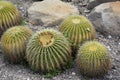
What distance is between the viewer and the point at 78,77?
201 inches

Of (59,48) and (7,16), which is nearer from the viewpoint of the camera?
(59,48)

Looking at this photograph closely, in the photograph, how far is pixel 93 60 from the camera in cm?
481

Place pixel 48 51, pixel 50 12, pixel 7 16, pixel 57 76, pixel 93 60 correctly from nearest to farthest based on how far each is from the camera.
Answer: pixel 93 60 < pixel 48 51 < pixel 57 76 < pixel 7 16 < pixel 50 12

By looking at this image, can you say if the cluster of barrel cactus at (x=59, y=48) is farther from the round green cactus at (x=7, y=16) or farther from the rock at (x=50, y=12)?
the rock at (x=50, y=12)

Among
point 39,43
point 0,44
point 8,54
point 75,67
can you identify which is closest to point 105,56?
point 75,67

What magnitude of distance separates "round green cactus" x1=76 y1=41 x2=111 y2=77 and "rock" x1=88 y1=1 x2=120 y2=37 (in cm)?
113

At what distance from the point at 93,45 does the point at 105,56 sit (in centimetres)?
23

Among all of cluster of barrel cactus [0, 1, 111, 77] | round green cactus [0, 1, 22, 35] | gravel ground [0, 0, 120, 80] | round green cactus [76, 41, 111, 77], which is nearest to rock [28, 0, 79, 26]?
round green cactus [0, 1, 22, 35]

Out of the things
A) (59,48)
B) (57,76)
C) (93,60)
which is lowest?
(57,76)

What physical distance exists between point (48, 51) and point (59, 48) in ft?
0.58

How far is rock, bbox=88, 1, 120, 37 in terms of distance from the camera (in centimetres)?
599

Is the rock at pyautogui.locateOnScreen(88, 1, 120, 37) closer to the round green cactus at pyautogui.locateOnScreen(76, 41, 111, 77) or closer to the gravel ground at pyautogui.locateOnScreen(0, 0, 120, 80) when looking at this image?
the gravel ground at pyautogui.locateOnScreen(0, 0, 120, 80)

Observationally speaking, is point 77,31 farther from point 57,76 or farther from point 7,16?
point 7,16

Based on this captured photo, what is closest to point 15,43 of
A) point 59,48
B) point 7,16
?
point 59,48
